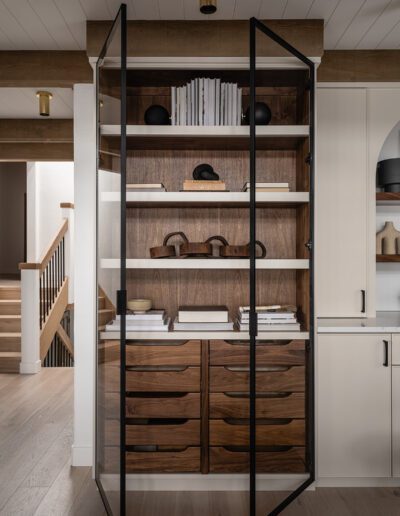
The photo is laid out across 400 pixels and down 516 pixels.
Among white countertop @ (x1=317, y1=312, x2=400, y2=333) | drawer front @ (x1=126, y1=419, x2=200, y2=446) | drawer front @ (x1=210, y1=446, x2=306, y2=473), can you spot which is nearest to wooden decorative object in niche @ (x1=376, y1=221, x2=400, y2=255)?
white countertop @ (x1=317, y1=312, x2=400, y2=333)

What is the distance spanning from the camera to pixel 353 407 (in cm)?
257

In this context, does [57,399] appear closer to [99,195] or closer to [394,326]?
[99,195]

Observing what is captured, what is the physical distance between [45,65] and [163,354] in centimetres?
196

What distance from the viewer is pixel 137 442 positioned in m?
2.48

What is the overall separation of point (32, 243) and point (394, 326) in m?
6.14

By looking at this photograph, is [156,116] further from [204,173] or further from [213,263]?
[213,263]

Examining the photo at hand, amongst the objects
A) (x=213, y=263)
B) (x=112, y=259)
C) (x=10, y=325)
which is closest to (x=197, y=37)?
(x=213, y=263)

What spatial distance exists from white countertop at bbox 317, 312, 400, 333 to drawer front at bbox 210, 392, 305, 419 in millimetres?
405

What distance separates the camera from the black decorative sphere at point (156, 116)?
8.43 ft

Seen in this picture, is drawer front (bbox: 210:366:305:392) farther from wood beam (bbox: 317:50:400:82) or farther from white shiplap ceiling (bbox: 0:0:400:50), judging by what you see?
white shiplap ceiling (bbox: 0:0:400:50)

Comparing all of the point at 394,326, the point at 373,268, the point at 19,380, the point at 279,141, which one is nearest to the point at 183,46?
the point at 279,141

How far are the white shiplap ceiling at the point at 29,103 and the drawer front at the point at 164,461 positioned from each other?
269cm

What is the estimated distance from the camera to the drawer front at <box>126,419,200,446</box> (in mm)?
2480

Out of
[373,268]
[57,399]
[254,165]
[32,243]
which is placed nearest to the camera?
[254,165]
